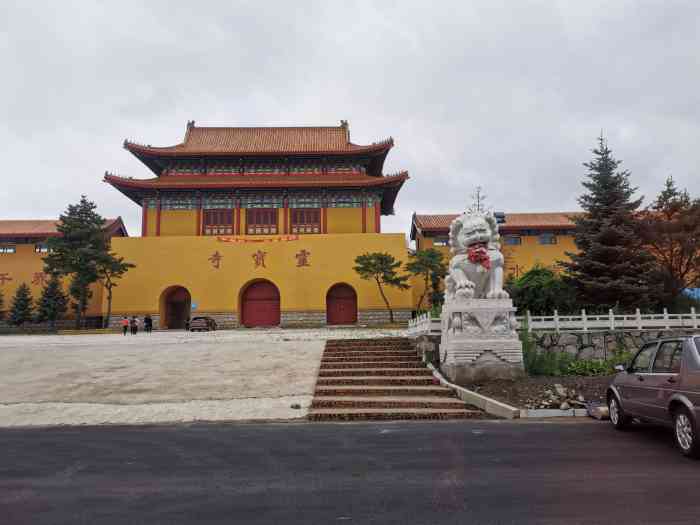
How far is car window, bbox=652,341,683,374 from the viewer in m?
4.73

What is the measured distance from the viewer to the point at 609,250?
605 inches

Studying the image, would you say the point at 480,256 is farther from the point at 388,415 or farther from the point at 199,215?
the point at 199,215

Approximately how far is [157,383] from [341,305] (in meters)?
16.6

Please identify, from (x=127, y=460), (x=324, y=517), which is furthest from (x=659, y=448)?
(x=127, y=460)

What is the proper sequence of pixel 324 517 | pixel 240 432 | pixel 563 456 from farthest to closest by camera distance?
1. pixel 240 432
2. pixel 563 456
3. pixel 324 517

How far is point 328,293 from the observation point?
1000 inches

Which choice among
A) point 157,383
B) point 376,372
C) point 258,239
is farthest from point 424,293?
point 157,383

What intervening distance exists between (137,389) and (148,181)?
1939 centimetres

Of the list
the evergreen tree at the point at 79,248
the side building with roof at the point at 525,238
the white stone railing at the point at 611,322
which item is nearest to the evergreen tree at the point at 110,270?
the evergreen tree at the point at 79,248

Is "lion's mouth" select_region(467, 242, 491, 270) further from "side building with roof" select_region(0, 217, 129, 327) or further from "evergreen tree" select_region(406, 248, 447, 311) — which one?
"side building with roof" select_region(0, 217, 129, 327)

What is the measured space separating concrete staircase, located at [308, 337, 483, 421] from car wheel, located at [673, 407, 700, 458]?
2.85 m

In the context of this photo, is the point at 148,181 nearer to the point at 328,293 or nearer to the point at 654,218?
the point at 328,293

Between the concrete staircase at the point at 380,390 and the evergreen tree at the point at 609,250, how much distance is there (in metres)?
7.53

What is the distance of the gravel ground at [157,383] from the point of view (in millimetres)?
7230
